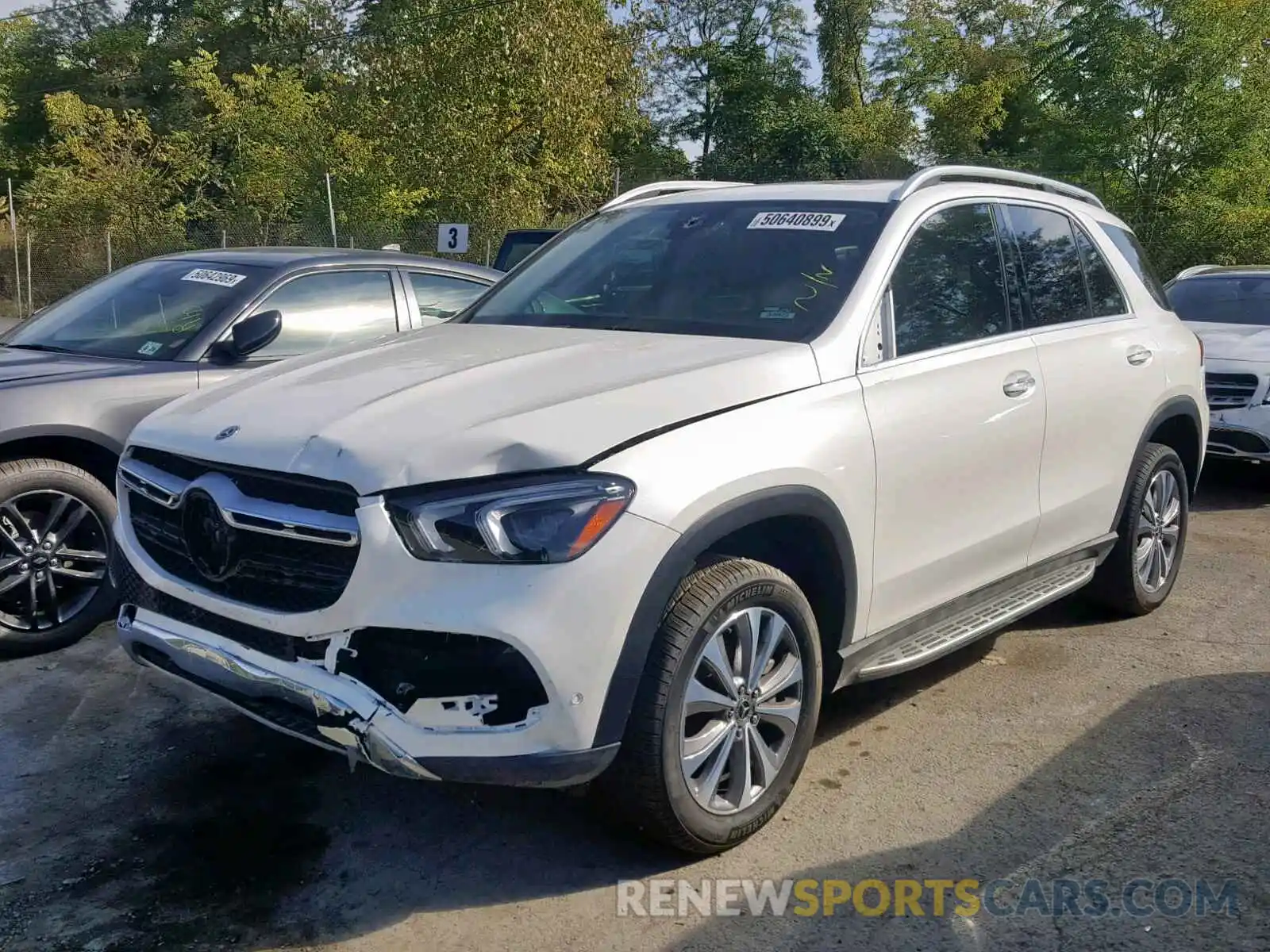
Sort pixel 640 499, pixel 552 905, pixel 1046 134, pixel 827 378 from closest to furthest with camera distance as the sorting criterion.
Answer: pixel 640 499, pixel 552 905, pixel 827 378, pixel 1046 134

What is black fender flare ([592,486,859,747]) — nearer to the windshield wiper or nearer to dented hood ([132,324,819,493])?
dented hood ([132,324,819,493])

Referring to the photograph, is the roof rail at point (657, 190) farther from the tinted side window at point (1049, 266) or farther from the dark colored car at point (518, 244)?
the dark colored car at point (518, 244)

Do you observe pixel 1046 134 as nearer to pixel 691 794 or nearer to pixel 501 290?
pixel 501 290

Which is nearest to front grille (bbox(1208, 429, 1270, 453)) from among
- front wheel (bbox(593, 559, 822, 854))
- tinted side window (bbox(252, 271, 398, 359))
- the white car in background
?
the white car in background

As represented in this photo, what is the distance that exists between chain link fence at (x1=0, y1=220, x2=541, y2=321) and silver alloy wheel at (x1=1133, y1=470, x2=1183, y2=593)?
16.3m

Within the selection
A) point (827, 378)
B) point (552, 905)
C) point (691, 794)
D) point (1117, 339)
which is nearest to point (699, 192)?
point (827, 378)

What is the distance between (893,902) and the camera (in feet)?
9.72

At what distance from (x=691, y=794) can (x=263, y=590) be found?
1.19 m

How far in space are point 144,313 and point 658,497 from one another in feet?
11.4

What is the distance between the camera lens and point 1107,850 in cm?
320

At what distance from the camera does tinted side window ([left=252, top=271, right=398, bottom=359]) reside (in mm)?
5293

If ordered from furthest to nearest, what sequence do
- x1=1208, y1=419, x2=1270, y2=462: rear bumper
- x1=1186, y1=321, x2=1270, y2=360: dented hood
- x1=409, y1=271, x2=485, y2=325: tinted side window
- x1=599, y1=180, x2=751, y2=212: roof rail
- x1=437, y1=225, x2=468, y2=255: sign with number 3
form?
1. x1=437, y1=225, x2=468, y2=255: sign with number 3
2. x1=1186, y1=321, x2=1270, y2=360: dented hood
3. x1=1208, y1=419, x2=1270, y2=462: rear bumper
4. x1=409, y1=271, x2=485, y2=325: tinted side window
5. x1=599, y1=180, x2=751, y2=212: roof rail

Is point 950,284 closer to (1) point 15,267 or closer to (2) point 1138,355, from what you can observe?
(2) point 1138,355

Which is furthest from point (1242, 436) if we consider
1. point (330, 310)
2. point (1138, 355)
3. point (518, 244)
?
point (518, 244)
